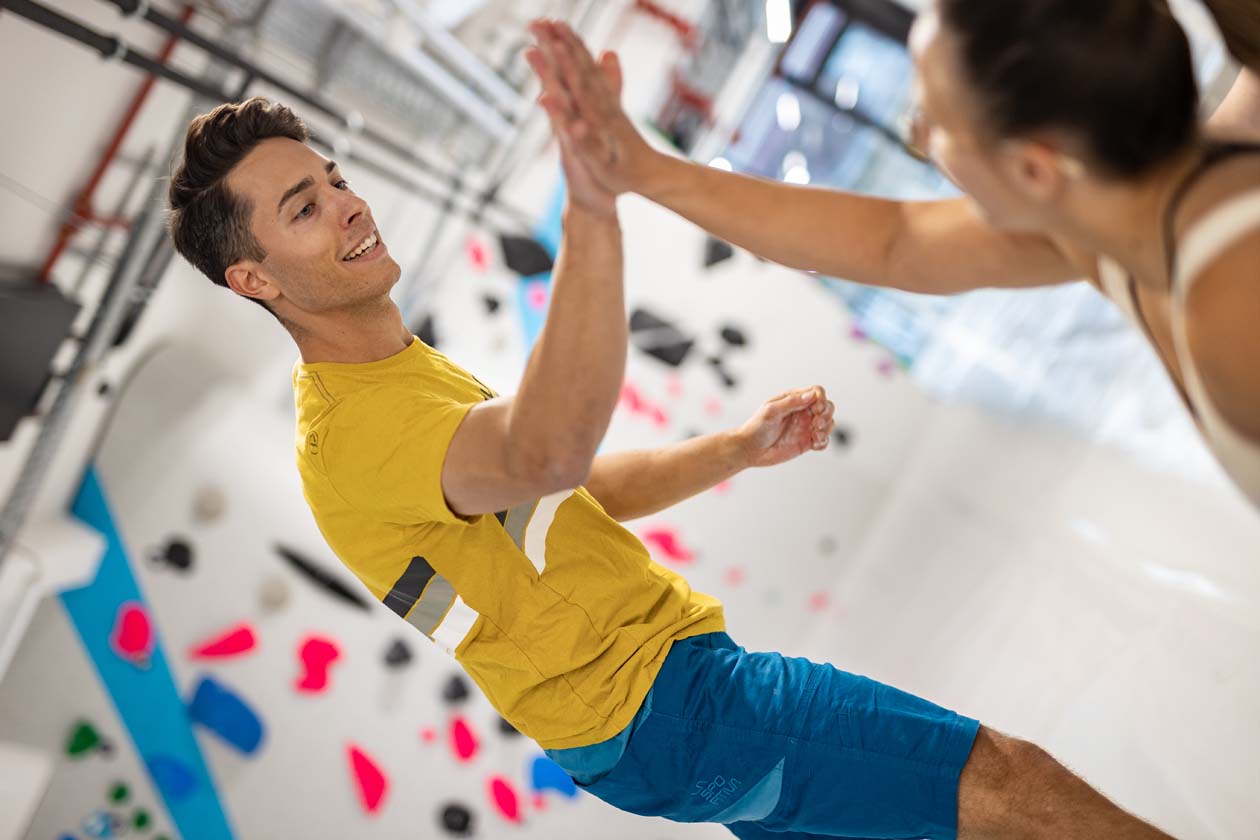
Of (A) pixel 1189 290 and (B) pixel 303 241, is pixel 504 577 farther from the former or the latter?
(A) pixel 1189 290

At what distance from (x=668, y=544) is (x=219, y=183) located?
8.66 feet

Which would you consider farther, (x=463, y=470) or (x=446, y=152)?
(x=446, y=152)

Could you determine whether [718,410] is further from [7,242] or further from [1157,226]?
[1157,226]

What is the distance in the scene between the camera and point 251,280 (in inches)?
57.1

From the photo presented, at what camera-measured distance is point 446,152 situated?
3.71 m

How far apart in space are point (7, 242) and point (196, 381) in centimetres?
100

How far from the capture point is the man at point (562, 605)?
131 centimetres

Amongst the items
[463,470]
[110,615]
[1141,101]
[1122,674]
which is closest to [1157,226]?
[1141,101]

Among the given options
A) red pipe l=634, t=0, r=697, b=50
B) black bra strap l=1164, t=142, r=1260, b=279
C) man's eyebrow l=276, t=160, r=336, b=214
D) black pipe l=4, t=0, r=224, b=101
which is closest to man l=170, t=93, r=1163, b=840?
man's eyebrow l=276, t=160, r=336, b=214

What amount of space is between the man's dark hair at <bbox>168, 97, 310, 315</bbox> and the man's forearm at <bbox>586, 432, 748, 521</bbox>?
24.1 inches

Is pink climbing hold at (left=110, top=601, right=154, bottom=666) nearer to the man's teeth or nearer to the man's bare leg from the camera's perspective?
the man's teeth

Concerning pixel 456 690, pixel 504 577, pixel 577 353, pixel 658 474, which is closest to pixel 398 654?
pixel 456 690

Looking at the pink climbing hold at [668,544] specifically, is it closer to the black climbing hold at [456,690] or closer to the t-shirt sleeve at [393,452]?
the black climbing hold at [456,690]

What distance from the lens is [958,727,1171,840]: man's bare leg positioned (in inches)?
47.4
